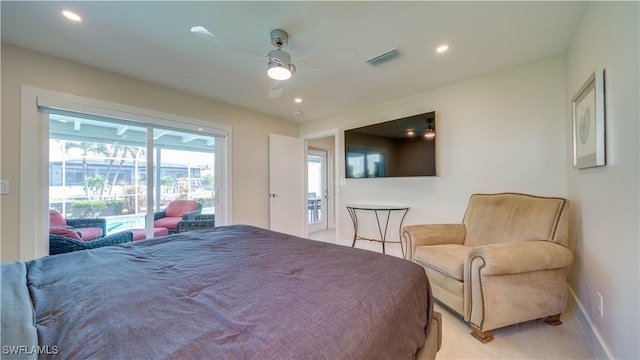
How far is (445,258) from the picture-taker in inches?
79.4

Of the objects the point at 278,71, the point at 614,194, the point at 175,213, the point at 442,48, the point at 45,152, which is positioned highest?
the point at 442,48

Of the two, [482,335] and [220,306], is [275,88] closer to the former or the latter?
[220,306]

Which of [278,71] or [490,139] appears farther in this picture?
[490,139]

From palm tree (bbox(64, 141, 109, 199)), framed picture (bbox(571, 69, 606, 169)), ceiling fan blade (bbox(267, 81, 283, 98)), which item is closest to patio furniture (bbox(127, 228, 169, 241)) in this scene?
palm tree (bbox(64, 141, 109, 199))

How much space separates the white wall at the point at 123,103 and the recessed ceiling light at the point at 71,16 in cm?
90

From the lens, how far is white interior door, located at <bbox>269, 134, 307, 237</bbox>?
4223mm

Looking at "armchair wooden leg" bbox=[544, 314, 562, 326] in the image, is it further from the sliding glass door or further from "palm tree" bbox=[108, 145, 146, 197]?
"palm tree" bbox=[108, 145, 146, 197]

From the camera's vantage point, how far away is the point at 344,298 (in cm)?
93

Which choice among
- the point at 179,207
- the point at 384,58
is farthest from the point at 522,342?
the point at 179,207

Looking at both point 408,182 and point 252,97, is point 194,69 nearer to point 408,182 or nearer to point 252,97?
point 252,97

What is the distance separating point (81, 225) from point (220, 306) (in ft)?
9.21

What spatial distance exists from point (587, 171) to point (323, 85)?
256 centimetres

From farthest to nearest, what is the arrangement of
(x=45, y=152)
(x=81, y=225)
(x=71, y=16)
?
1. (x=81, y=225)
2. (x=45, y=152)
3. (x=71, y=16)

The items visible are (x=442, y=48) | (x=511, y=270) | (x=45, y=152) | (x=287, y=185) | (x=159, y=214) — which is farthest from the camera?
(x=287, y=185)
